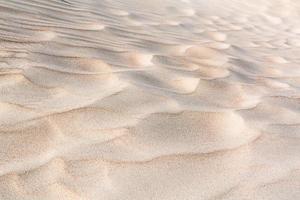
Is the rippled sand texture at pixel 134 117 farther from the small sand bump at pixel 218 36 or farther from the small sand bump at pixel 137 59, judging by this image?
the small sand bump at pixel 218 36

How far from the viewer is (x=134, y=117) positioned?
1.78m

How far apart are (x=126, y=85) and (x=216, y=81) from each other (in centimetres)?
53

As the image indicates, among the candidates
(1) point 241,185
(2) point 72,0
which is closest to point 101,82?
(1) point 241,185

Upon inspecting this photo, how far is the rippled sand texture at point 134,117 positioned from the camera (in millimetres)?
1440

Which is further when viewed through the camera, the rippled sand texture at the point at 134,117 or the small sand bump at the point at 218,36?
the small sand bump at the point at 218,36

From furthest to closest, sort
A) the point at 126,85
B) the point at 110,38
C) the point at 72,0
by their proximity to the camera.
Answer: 1. the point at 72,0
2. the point at 110,38
3. the point at 126,85

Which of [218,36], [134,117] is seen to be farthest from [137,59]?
[218,36]

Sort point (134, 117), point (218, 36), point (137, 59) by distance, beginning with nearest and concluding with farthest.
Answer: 1. point (134, 117)
2. point (137, 59)
3. point (218, 36)

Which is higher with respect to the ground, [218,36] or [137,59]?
[137,59]

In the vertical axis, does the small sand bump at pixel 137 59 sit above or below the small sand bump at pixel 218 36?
above

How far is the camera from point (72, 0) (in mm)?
4043

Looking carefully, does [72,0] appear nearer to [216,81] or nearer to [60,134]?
[216,81]

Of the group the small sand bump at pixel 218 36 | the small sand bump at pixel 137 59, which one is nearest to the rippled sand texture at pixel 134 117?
the small sand bump at pixel 137 59

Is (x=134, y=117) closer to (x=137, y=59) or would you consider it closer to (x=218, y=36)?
(x=137, y=59)
